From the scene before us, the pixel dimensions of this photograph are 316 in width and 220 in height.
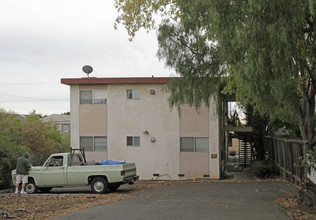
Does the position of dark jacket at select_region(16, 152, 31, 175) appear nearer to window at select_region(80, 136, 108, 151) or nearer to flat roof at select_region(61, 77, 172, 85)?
window at select_region(80, 136, 108, 151)

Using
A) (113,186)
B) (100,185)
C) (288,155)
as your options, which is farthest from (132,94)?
(288,155)

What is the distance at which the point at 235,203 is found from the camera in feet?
38.3

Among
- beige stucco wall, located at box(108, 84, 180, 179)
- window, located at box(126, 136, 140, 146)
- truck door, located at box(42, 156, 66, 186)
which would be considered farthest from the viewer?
window, located at box(126, 136, 140, 146)

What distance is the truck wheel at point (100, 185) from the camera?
51.3 ft

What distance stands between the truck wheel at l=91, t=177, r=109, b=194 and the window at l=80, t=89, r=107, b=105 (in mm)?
7270

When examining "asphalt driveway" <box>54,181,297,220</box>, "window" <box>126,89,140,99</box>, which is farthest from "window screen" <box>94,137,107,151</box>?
"asphalt driveway" <box>54,181,297,220</box>

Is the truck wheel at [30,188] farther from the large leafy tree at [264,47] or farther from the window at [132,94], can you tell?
the large leafy tree at [264,47]

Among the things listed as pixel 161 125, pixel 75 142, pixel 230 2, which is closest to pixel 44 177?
pixel 75 142

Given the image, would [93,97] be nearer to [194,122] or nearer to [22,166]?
[194,122]

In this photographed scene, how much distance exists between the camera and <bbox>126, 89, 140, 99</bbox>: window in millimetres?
22000

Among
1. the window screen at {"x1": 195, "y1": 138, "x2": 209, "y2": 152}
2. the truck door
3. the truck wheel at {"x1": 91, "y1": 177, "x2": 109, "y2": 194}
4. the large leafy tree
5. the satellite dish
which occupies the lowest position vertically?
the truck wheel at {"x1": 91, "y1": 177, "x2": 109, "y2": 194}

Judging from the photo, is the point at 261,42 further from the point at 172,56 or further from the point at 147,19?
the point at 147,19

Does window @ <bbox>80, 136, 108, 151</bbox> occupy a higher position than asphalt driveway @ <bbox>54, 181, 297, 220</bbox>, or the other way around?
window @ <bbox>80, 136, 108, 151</bbox>

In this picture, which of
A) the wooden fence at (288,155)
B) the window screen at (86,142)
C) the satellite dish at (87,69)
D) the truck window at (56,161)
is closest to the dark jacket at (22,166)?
the truck window at (56,161)
